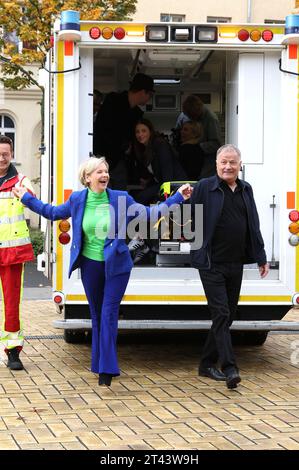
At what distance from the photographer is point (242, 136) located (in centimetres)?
771

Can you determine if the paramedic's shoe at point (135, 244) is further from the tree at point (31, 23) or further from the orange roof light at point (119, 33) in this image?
the tree at point (31, 23)

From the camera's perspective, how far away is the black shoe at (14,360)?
768cm

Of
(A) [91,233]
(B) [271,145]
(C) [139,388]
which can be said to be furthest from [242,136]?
(C) [139,388]

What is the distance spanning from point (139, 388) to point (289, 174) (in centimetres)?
213

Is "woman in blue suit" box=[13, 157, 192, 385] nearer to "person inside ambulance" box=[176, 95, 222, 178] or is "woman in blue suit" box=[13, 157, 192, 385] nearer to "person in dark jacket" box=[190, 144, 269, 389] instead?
"person in dark jacket" box=[190, 144, 269, 389]

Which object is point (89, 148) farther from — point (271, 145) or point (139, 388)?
point (139, 388)

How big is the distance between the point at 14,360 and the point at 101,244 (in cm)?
141

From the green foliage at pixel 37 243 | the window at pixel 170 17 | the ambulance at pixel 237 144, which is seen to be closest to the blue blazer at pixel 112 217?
the ambulance at pixel 237 144

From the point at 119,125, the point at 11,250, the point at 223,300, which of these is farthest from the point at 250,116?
the point at 11,250

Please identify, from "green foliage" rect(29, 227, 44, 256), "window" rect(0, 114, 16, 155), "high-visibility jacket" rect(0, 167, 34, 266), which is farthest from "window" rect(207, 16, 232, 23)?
"high-visibility jacket" rect(0, 167, 34, 266)

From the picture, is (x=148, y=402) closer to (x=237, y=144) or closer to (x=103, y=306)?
(x=103, y=306)

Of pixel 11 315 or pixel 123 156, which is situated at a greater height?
pixel 123 156

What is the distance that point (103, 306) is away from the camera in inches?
277

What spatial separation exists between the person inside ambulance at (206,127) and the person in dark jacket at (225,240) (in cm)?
183
